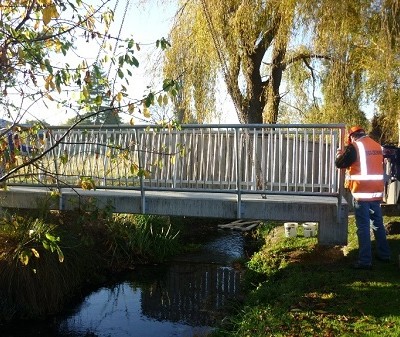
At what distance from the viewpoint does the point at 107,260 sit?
437 inches

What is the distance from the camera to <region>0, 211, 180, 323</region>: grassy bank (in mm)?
8312

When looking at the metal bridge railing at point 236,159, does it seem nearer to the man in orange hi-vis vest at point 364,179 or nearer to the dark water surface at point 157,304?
the man in orange hi-vis vest at point 364,179

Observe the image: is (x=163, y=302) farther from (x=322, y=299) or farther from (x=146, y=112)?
(x=146, y=112)

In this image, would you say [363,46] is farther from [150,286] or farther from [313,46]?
[150,286]

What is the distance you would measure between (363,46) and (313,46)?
4.16 ft

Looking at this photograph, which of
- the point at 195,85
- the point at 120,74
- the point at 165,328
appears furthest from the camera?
the point at 195,85

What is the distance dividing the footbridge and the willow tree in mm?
2702

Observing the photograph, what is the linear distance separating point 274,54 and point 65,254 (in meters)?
7.37

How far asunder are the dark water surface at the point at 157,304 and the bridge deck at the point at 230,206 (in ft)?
5.69

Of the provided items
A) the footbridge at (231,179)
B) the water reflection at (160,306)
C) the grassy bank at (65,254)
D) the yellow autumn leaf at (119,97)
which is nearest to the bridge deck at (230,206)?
the footbridge at (231,179)

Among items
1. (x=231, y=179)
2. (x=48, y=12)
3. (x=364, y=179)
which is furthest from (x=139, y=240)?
(x=48, y=12)

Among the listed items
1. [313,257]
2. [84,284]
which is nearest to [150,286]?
[84,284]

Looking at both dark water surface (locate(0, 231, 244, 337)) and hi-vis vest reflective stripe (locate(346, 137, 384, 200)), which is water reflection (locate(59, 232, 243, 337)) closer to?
dark water surface (locate(0, 231, 244, 337))

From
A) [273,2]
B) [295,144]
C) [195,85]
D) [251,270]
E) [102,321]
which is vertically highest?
[273,2]
